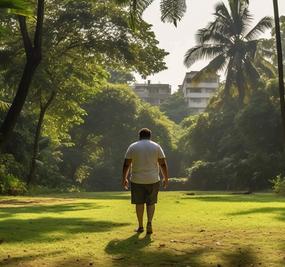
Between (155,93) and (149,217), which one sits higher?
(155,93)

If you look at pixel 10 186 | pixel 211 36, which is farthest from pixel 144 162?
pixel 211 36

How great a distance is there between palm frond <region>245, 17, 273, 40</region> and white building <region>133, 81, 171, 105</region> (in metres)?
83.2

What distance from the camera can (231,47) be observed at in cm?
4803

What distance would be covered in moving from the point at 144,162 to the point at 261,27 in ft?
135

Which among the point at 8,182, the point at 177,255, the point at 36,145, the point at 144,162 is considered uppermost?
the point at 36,145

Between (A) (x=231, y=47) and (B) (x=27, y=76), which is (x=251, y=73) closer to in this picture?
(A) (x=231, y=47)

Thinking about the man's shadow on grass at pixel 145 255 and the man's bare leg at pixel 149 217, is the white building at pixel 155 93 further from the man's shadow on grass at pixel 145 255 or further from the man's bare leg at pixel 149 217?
the man's shadow on grass at pixel 145 255

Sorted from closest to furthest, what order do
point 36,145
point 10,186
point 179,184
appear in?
1. point 10,186
2. point 36,145
3. point 179,184

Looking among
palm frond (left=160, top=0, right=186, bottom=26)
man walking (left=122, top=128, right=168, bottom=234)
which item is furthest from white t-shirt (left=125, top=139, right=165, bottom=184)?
palm frond (left=160, top=0, right=186, bottom=26)

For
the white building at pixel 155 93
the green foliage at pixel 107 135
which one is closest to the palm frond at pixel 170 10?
the green foliage at pixel 107 135

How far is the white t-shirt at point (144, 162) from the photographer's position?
9180 millimetres

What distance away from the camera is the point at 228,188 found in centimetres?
4609

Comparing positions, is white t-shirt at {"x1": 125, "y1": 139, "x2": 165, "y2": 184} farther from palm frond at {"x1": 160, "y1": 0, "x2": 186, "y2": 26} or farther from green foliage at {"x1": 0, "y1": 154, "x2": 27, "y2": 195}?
green foliage at {"x1": 0, "y1": 154, "x2": 27, "y2": 195}

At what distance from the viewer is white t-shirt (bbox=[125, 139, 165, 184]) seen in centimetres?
918
